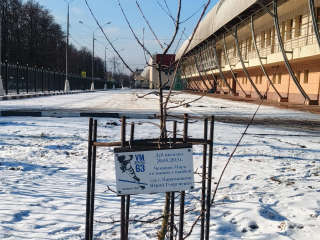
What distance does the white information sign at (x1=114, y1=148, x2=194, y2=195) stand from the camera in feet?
6.31

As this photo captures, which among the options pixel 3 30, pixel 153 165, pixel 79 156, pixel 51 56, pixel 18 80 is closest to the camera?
pixel 153 165

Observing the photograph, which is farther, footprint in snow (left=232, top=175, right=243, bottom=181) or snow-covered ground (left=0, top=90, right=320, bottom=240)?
footprint in snow (left=232, top=175, right=243, bottom=181)

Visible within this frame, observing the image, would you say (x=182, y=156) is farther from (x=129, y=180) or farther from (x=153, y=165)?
(x=129, y=180)

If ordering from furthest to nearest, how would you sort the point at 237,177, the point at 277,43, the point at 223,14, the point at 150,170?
the point at 223,14 → the point at 277,43 → the point at 237,177 → the point at 150,170

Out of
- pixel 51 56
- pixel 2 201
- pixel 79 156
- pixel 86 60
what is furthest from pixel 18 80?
pixel 86 60

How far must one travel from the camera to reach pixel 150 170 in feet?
6.31

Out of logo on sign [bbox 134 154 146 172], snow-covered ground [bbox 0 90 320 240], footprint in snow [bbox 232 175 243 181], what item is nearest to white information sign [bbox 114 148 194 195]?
logo on sign [bbox 134 154 146 172]

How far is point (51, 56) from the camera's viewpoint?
206 feet

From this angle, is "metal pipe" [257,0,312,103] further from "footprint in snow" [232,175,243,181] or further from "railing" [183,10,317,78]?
"footprint in snow" [232,175,243,181]

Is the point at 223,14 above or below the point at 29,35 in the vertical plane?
below

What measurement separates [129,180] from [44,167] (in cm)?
337

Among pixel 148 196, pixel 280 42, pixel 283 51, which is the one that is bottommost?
pixel 148 196

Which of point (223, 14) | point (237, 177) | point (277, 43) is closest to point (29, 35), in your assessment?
point (223, 14)

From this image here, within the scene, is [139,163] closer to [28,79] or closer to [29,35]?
[28,79]
